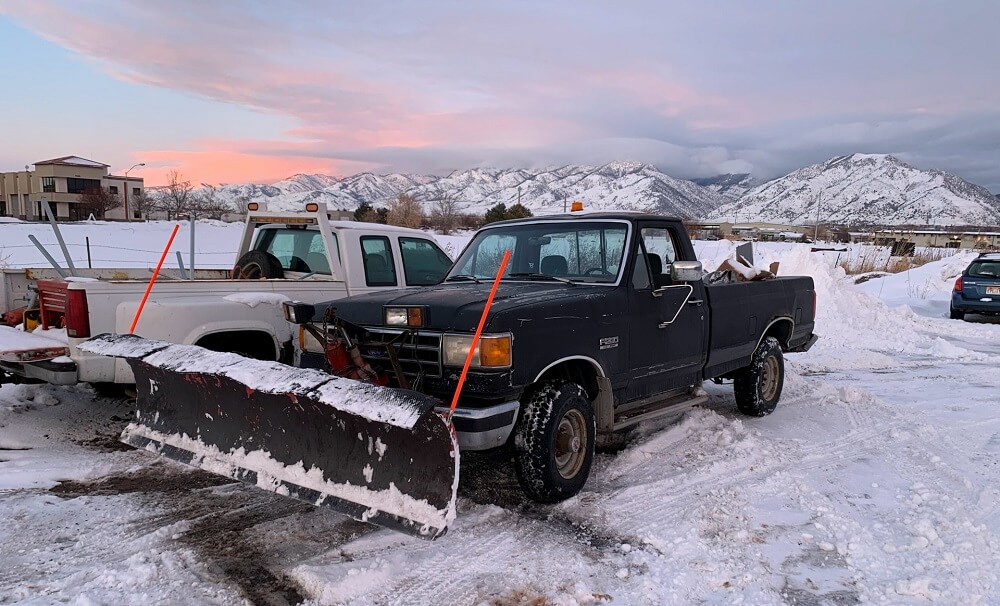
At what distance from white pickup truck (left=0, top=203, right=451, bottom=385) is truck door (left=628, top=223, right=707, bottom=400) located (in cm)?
260

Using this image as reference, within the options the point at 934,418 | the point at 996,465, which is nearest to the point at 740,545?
the point at 996,465

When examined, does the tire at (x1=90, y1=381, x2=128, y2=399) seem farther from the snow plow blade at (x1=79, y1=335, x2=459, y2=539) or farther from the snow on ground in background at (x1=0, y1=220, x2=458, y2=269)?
the snow on ground in background at (x1=0, y1=220, x2=458, y2=269)

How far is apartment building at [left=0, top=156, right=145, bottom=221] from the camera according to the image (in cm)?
7506

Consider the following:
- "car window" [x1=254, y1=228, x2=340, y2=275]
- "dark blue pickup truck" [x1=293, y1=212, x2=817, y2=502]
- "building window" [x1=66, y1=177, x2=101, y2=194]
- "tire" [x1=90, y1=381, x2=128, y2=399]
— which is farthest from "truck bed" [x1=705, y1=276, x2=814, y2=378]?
"building window" [x1=66, y1=177, x2=101, y2=194]

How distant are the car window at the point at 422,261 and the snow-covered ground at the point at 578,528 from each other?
8.55 ft

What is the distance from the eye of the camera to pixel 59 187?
7681cm

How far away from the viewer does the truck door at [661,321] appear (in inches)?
217

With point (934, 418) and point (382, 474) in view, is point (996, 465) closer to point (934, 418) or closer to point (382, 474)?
point (934, 418)

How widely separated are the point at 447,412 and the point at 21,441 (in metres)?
4.42

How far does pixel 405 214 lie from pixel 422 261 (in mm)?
43590

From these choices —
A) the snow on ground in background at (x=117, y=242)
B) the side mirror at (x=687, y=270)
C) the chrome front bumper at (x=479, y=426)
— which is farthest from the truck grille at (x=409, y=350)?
the snow on ground in background at (x=117, y=242)

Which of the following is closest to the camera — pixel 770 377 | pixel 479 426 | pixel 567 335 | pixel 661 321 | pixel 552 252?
pixel 479 426

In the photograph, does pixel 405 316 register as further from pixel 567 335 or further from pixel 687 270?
pixel 687 270

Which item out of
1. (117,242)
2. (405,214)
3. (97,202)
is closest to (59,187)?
(97,202)
